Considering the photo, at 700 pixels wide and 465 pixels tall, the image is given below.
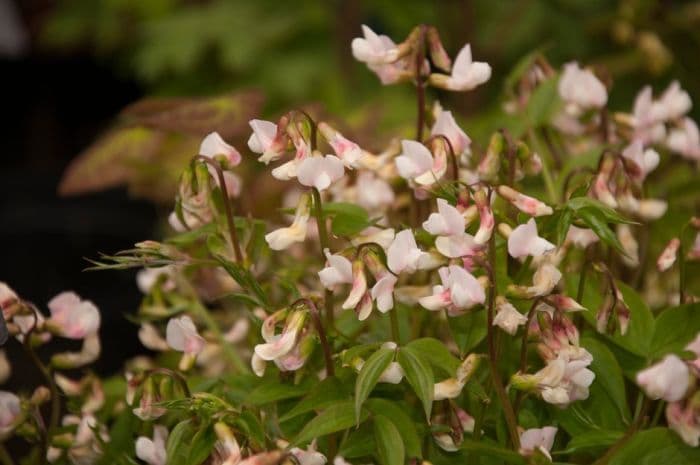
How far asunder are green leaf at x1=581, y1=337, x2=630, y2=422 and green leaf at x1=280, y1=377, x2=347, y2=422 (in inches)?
6.5

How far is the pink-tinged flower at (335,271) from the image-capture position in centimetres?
64

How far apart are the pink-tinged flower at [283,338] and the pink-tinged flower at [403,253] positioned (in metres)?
0.06

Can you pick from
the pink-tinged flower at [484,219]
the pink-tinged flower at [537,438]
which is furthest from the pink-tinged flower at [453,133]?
the pink-tinged flower at [537,438]

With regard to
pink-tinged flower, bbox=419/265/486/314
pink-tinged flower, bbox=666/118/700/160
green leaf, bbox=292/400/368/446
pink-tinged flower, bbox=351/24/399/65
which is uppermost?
pink-tinged flower, bbox=351/24/399/65

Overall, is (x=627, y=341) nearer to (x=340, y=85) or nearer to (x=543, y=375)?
(x=543, y=375)

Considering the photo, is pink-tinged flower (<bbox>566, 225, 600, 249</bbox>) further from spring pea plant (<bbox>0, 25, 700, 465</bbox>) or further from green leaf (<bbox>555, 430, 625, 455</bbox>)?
green leaf (<bbox>555, 430, 625, 455</bbox>)

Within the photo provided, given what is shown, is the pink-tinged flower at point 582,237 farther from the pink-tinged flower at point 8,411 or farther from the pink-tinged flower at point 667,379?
the pink-tinged flower at point 8,411

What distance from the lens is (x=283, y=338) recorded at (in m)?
0.63

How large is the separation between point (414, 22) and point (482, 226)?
7.03 ft

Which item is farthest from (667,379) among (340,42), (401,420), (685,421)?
(340,42)

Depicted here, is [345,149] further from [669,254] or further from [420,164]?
[669,254]

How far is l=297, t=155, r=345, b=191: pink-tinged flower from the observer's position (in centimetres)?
64

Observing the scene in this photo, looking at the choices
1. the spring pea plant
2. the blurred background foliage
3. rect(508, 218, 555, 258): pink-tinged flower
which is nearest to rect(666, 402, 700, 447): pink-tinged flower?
the spring pea plant

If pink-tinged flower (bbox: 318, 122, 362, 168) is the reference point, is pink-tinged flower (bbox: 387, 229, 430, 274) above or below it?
below
